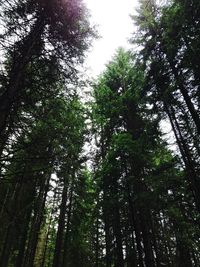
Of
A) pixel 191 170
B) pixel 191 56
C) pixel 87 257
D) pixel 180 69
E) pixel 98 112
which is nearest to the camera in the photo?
pixel 191 56

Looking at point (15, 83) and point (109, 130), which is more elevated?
point (109, 130)

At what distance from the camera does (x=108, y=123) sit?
17.9m

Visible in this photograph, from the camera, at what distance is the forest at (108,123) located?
820 cm

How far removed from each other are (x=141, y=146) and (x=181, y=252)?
348 inches

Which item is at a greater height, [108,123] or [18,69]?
[108,123]

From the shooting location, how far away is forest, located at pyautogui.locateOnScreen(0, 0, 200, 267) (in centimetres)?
820

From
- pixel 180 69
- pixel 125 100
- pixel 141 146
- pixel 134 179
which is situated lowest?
pixel 134 179

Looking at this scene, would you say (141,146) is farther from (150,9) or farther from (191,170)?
(150,9)

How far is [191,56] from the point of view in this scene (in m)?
10.7

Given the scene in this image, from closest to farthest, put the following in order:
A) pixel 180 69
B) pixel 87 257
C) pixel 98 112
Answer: pixel 180 69 → pixel 98 112 → pixel 87 257

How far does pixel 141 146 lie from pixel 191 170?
A: 3.10 m

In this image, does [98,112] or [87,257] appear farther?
[87,257]

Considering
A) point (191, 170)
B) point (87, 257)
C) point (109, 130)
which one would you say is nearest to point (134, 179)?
point (191, 170)

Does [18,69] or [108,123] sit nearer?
[18,69]
